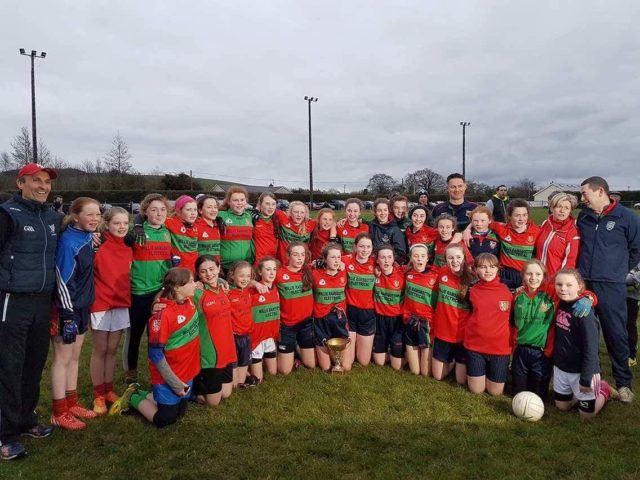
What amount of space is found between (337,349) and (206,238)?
2070 mm

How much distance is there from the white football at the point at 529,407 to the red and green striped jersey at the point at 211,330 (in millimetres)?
2894

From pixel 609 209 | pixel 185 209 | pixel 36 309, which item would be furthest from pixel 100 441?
pixel 609 209

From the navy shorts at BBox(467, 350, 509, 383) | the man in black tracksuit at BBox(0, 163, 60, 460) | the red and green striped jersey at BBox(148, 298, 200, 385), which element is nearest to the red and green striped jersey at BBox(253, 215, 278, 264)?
the red and green striped jersey at BBox(148, 298, 200, 385)

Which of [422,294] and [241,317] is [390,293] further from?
[241,317]

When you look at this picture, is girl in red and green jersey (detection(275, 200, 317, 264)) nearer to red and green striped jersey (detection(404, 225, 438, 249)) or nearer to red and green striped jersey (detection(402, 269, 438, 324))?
red and green striped jersey (detection(404, 225, 438, 249))

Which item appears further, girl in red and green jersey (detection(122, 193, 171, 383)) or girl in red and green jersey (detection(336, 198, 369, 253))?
girl in red and green jersey (detection(336, 198, 369, 253))

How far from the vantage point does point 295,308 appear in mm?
5469

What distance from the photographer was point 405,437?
3.96 m

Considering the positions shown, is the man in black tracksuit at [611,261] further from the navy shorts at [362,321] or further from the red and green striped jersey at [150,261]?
the red and green striped jersey at [150,261]

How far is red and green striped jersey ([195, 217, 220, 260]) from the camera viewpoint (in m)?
5.46

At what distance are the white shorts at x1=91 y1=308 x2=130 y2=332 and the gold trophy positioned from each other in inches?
89.0

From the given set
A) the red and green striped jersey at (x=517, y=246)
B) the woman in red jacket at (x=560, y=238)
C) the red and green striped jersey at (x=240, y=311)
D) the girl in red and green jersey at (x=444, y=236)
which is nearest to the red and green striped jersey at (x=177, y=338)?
the red and green striped jersey at (x=240, y=311)

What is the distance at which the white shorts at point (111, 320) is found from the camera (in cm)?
438

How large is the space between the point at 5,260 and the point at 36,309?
47 centimetres
